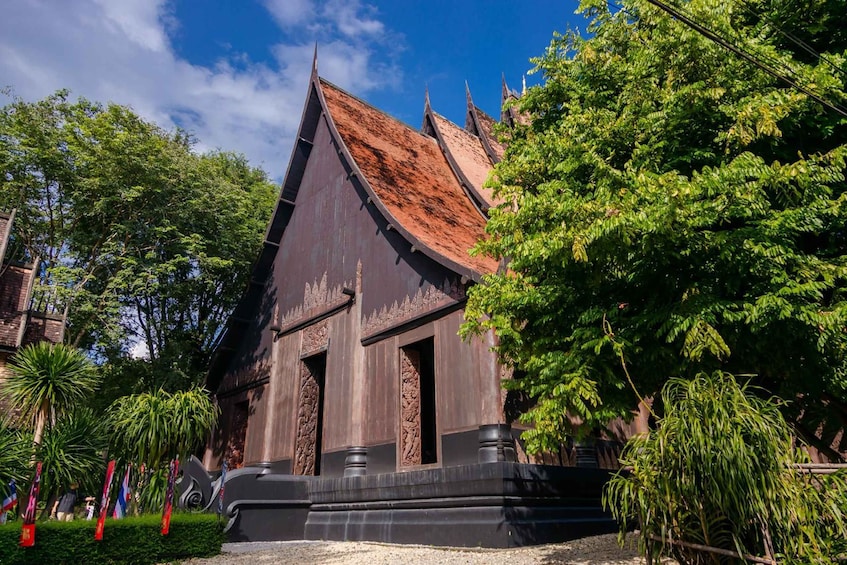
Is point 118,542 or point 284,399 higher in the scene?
point 284,399

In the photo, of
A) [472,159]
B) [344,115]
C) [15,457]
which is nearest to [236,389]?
[15,457]

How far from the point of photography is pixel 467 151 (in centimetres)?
1747

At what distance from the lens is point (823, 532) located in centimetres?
408

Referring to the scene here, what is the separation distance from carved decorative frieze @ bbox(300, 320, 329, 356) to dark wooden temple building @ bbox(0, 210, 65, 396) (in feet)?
26.3

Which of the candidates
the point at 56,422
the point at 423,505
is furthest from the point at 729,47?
the point at 56,422

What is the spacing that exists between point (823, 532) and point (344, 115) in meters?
13.3

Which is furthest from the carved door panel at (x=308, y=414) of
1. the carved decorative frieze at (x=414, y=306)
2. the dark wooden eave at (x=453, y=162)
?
the dark wooden eave at (x=453, y=162)

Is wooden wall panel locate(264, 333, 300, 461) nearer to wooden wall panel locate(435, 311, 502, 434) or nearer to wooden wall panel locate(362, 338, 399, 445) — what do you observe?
wooden wall panel locate(362, 338, 399, 445)

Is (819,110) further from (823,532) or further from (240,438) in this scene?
(240,438)

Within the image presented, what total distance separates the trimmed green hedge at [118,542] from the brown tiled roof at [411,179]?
596 centimetres

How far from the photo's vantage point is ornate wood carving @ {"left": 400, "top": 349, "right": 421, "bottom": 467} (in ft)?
33.3

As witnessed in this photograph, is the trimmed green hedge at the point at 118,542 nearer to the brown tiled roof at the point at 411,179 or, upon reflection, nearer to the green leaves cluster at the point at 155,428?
the green leaves cluster at the point at 155,428

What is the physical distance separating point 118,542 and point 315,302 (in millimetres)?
6645

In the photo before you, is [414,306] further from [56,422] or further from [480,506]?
[56,422]
